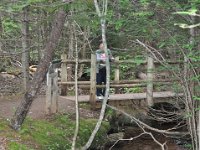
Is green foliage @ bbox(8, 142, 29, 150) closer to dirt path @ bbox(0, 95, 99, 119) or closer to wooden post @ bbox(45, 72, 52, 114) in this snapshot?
dirt path @ bbox(0, 95, 99, 119)

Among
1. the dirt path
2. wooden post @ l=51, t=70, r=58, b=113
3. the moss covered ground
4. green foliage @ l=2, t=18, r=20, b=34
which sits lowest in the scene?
the moss covered ground

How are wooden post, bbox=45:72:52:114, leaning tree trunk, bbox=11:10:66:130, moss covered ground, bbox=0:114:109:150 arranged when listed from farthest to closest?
wooden post, bbox=45:72:52:114, leaning tree trunk, bbox=11:10:66:130, moss covered ground, bbox=0:114:109:150

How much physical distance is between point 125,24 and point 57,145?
3.57 metres

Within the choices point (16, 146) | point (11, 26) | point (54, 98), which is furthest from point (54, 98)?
point (11, 26)

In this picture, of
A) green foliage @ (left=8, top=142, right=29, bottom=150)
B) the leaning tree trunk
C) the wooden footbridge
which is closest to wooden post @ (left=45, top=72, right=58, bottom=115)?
the wooden footbridge

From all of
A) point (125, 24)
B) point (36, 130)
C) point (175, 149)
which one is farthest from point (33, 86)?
point (175, 149)

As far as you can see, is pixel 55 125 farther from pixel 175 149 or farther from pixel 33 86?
pixel 175 149

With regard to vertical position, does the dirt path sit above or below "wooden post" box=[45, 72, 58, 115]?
below

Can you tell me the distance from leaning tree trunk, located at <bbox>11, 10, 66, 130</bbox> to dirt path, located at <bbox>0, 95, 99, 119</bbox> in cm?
131

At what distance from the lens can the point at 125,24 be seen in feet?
20.7

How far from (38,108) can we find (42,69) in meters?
3.11

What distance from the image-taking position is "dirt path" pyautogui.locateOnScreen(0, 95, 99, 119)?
10397 millimetres

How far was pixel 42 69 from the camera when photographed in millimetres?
8367

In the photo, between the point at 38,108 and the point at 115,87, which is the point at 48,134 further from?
the point at 115,87
